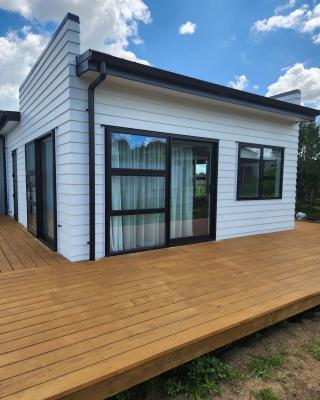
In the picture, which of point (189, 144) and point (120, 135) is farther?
point (189, 144)

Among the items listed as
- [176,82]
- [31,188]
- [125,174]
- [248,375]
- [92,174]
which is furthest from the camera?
[31,188]

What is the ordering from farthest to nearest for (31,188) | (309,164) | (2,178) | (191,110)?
(309,164) < (2,178) < (31,188) < (191,110)

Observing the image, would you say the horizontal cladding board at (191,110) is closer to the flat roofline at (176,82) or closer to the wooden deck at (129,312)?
the flat roofline at (176,82)

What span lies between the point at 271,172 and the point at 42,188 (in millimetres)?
4315

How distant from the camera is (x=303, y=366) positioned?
6.56ft

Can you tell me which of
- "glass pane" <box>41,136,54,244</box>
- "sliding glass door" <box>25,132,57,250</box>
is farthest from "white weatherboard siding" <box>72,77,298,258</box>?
"glass pane" <box>41,136,54,244</box>

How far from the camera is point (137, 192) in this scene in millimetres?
3824

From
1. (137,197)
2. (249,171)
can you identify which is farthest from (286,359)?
(249,171)

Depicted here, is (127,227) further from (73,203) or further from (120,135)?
(120,135)

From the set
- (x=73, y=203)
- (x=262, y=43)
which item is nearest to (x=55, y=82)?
(x=73, y=203)

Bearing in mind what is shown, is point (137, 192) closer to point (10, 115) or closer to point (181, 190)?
point (181, 190)

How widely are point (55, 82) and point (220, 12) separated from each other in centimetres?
506

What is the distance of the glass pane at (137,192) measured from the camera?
3.66 m

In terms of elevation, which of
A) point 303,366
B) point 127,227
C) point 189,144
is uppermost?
point 189,144
